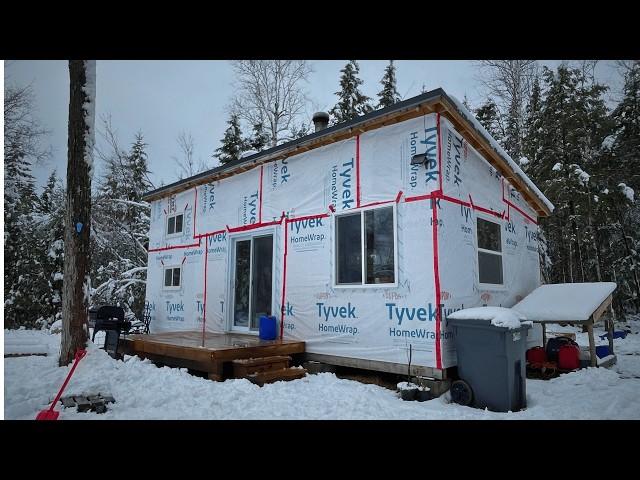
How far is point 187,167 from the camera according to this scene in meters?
20.7

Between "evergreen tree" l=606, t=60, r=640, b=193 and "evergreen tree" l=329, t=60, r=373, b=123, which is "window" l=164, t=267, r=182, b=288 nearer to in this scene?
"evergreen tree" l=329, t=60, r=373, b=123

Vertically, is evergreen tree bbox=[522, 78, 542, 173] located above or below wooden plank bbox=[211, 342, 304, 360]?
above

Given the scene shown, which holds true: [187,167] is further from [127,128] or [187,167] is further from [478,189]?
[478,189]

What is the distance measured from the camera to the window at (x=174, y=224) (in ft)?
33.5

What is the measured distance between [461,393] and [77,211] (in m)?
6.07

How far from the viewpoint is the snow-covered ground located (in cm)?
411

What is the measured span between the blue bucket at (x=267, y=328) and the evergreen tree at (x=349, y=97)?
50.0 ft

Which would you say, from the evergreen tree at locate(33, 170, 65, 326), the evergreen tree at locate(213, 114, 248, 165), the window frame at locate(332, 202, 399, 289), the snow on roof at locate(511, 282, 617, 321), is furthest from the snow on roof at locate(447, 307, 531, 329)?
the evergreen tree at locate(213, 114, 248, 165)

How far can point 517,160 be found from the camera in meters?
16.6

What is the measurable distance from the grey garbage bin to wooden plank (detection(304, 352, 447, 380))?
332mm

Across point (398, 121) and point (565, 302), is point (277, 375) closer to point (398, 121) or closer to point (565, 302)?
point (398, 121)

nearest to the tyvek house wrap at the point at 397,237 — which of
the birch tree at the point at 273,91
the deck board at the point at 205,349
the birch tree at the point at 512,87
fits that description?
the deck board at the point at 205,349

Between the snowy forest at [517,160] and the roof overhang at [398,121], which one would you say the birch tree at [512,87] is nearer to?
the snowy forest at [517,160]
